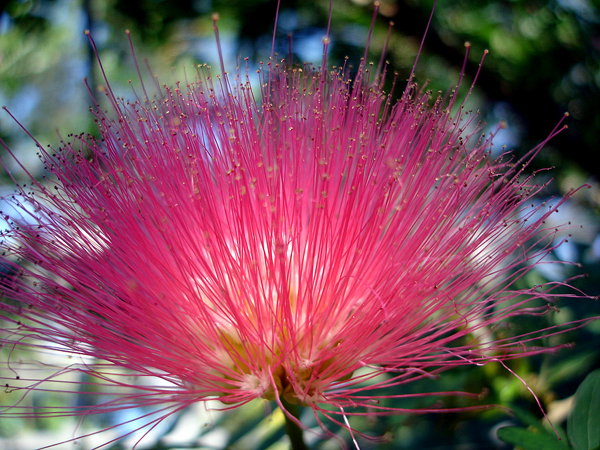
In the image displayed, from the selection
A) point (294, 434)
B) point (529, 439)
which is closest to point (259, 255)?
point (294, 434)

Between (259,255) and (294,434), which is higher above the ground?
(259,255)

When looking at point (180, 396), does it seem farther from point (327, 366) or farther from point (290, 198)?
point (290, 198)

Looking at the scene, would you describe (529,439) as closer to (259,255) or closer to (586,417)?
(586,417)

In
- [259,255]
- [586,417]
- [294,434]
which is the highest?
[259,255]

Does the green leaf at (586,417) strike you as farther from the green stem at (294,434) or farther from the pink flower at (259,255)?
the green stem at (294,434)

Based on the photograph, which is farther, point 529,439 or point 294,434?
point 294,434

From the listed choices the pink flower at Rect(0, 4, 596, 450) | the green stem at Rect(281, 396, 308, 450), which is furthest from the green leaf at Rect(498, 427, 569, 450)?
the green stem at Rect(281, 396, 308, 450)

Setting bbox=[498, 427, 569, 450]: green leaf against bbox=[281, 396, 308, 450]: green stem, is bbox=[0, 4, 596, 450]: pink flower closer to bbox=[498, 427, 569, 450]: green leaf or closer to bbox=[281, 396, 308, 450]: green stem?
bbox=[281, 396, 308, 450]: green stem
